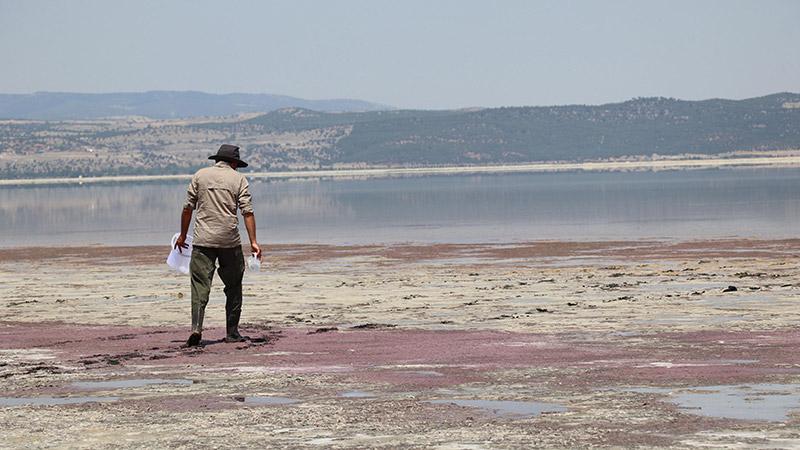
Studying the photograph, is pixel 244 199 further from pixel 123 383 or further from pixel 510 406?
pixel 510 406

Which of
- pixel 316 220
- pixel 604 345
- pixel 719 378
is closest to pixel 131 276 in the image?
pixel 604 345

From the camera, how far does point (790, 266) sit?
2769 cm

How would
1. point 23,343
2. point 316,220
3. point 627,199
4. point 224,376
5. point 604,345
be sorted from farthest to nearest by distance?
point 627,199 → point 316,220 → point 23,343 → point 604,345 → point 224,376

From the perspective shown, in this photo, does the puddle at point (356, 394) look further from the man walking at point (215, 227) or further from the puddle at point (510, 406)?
the man walking at point (215, 227)

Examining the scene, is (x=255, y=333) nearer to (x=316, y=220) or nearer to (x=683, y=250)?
(x=683, y=250)

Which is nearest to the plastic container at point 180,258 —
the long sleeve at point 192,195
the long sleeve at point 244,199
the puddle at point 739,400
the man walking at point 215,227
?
the man walking at point 215,227

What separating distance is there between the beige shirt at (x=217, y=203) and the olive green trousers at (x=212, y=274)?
11 centimetres

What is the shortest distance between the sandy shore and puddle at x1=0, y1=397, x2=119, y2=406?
5cm

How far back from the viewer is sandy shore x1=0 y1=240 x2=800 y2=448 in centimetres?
1065

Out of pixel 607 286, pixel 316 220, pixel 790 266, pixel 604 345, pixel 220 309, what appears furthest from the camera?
pixel 316 220

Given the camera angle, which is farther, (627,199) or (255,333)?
(627,199)

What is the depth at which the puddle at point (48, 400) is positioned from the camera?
40.5 ft

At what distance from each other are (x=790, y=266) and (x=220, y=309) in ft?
37.4

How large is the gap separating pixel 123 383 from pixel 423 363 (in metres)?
2.74
